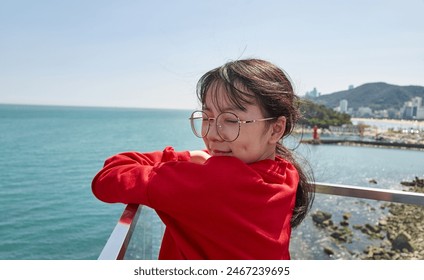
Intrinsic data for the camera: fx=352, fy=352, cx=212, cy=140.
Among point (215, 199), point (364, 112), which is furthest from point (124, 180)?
point (364, 112)

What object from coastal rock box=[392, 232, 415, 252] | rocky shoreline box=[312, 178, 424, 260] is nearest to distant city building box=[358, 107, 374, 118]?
rocky shoreline box=[312, 178, 424, 260]

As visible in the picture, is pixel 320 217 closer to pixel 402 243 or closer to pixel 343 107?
pixel 402 243

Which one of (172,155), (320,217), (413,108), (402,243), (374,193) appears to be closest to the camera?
(172,155)

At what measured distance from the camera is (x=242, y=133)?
124 centimetres

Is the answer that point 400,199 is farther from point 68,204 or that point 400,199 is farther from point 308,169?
point 68,204

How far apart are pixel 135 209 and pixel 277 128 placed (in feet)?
2.00

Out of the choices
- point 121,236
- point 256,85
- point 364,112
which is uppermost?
point 364,112

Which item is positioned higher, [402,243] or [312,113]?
[312,113]

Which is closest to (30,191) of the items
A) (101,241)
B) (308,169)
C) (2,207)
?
(2,207)

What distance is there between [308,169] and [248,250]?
745mm

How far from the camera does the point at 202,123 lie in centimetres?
132

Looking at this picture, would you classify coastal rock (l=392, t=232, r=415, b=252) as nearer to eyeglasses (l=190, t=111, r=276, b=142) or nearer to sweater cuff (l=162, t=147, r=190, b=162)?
sweater cuff (l=162, t=147, r=190, b=162)

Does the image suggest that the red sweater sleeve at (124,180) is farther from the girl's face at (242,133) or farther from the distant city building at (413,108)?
the distant city building at (413,108)

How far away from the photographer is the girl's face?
1.23m
